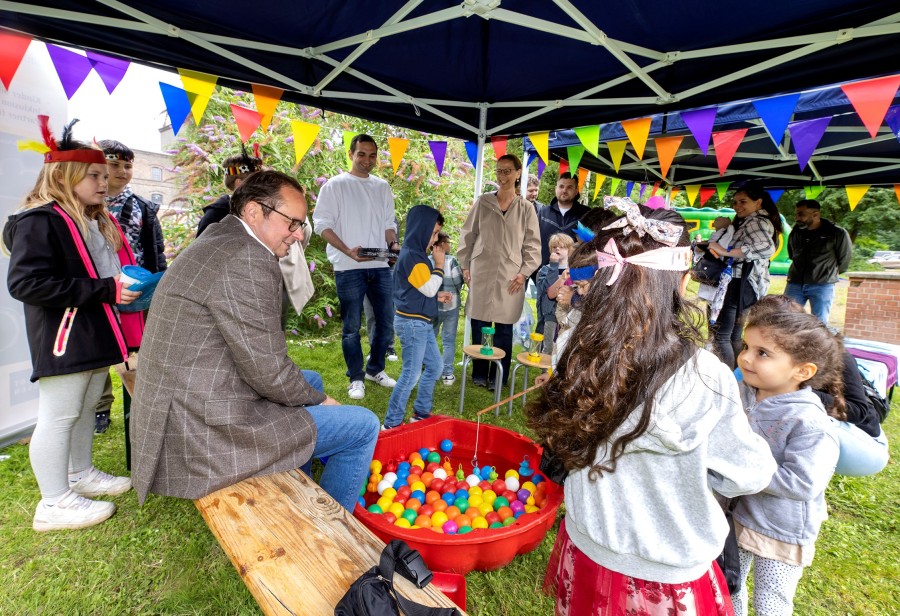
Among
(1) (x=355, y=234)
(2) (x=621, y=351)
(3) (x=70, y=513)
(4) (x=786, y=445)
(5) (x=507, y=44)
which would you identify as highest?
(5) (x=507, y=44)

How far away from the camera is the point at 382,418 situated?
3736 millimetres

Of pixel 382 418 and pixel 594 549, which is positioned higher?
pixel 594 549

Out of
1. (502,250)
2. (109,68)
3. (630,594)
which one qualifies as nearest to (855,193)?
(502,250)

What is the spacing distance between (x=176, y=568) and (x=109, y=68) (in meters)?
2.99

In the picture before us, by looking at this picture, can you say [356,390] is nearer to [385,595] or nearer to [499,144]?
[499,144]

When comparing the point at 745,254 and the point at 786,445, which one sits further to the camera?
the point at 745,254

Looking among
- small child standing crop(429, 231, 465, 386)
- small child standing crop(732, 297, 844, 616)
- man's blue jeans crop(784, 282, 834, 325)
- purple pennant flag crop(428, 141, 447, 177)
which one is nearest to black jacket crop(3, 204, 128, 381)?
small child standing crop(429, 231, 465, 386)

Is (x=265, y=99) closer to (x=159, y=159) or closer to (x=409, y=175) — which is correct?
(x=409, y=175)

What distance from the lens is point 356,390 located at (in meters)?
4.08

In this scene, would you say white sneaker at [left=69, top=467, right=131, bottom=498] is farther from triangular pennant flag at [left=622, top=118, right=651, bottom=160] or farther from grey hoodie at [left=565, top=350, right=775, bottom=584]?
triangular pennant flag at [left=622, top=118, right=651, bottom=160]

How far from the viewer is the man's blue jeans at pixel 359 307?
4.07 metres

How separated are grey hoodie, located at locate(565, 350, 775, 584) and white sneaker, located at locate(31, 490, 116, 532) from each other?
257 cm

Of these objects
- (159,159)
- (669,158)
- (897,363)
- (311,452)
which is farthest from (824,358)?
(159,159)

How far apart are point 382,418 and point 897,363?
4.68 m
